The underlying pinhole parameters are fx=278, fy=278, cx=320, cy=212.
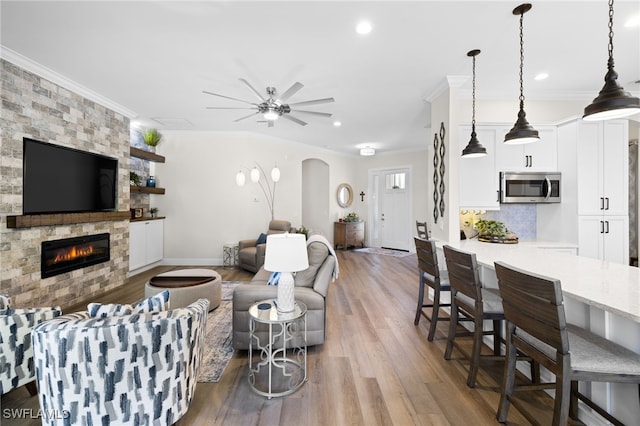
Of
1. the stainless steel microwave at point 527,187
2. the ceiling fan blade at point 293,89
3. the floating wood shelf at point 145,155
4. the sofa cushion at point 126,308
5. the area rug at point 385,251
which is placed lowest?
the area rug at point 385,251

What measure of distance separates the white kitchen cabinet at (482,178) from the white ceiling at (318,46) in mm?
658

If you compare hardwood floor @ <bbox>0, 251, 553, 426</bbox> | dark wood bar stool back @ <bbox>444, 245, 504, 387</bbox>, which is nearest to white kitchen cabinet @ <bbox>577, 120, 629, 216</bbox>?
dark wood bar stool back @ <bbox>444, 245, 504, 387</bbox>

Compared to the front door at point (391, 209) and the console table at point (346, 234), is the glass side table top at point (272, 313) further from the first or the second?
the front door at point (391, 209)

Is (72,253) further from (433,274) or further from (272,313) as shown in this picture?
(433,274)

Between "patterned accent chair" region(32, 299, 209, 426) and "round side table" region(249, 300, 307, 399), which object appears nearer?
"patterned accent chair" region(32, 299, 209, 426)

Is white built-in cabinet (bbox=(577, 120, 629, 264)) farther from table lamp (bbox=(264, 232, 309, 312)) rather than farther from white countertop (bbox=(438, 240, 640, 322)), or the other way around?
table lamp (bbox=(264, 232, 309, 312))

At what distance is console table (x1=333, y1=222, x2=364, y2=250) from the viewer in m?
8.05

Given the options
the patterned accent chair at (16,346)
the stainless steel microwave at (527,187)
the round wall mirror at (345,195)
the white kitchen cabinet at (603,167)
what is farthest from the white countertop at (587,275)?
the round wall mirror at (345,195)

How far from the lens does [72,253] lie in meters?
3.69

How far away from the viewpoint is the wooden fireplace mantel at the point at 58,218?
298 centimetres

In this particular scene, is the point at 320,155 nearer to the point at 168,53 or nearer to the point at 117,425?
the point at 168,53

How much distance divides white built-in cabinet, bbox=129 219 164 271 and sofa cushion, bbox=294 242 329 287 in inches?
152

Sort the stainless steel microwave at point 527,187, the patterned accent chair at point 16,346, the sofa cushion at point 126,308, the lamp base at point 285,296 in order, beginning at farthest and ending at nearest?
1. the stainless steel microwave at point 527,187
2. the lamp base at point 285,296
3. the patterned accent chair at point 16,346
4. the sofa cushion at point 126,308

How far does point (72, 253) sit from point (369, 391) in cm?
408
